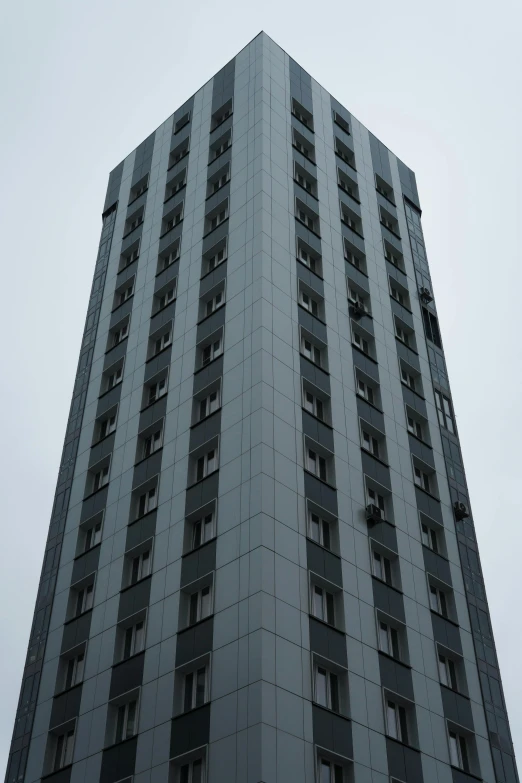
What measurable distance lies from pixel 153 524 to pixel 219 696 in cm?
1050

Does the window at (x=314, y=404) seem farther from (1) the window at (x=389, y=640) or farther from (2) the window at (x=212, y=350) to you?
(1) the window at (x=389, y=640)

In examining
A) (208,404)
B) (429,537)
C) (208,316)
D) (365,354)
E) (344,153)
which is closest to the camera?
(208,404)

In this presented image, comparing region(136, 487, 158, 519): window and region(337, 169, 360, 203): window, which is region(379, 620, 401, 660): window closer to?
region(136, 487, 158, 519): window

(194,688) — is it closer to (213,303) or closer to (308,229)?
(213,303)

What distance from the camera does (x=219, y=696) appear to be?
102ft

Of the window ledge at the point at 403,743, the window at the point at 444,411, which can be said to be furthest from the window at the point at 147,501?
the window at the point at 444,411

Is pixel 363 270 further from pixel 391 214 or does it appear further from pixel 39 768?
pixel 39 768

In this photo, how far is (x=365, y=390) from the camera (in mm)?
46469

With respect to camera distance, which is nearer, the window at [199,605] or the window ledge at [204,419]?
the window at [199,605]

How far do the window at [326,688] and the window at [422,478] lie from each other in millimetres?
14393

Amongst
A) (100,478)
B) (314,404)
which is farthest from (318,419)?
(100,478)

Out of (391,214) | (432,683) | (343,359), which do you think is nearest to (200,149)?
(391,214)

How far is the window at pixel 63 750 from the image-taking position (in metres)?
36.5

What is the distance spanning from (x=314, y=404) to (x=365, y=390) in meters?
5.25
